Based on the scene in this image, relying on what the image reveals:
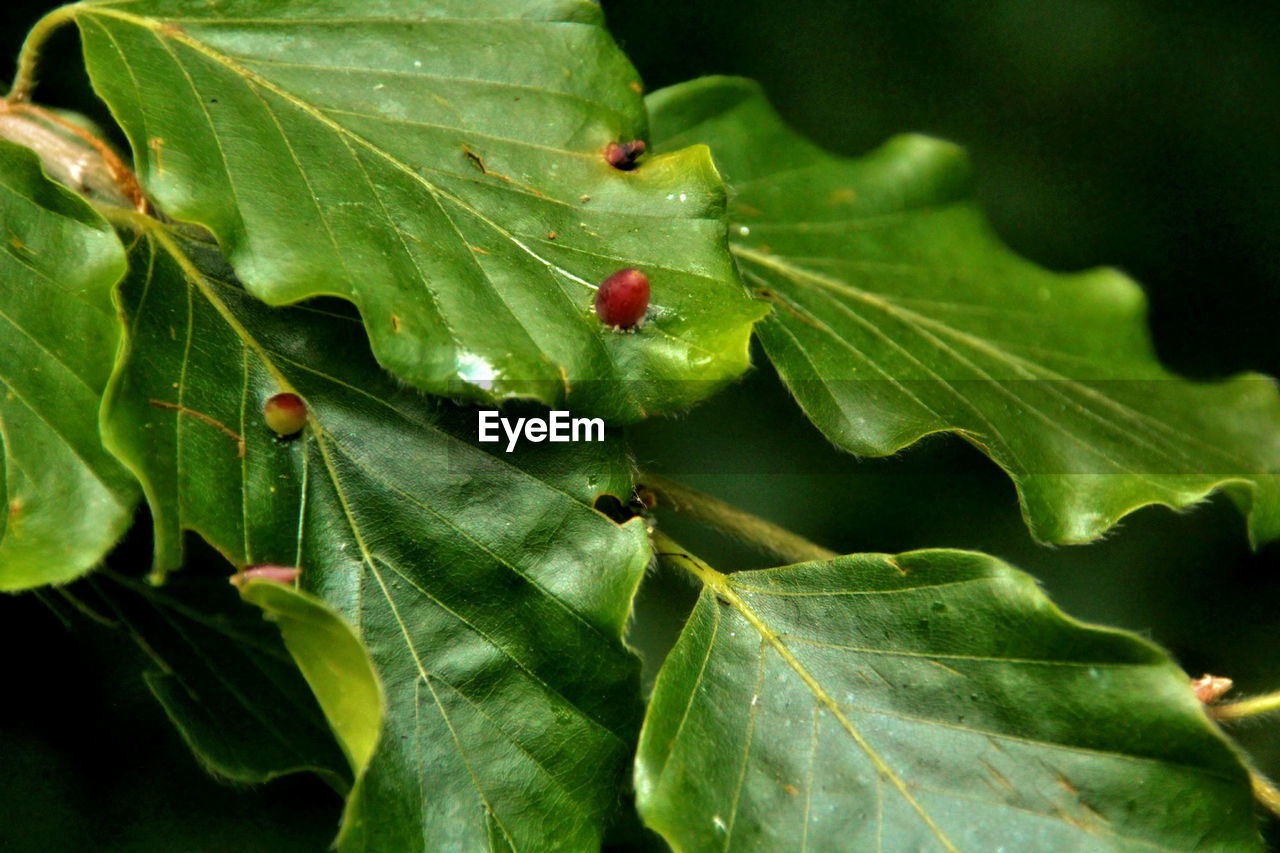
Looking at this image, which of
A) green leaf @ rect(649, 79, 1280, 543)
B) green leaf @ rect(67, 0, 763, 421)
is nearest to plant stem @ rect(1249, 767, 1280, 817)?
green leaf @ rect(649, 79, 1280, 543)

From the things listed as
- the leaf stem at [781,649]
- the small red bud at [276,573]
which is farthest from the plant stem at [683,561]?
the small red bud at [276,573]

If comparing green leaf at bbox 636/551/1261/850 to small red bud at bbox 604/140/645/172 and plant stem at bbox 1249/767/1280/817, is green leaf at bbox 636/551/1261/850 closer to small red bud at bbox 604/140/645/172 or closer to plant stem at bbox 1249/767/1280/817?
plant stem at bbox 1249/767/1280/817

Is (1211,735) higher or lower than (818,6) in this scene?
lower

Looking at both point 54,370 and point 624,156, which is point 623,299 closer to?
point 624,156

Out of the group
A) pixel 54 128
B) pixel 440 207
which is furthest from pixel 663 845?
pixel 54 128

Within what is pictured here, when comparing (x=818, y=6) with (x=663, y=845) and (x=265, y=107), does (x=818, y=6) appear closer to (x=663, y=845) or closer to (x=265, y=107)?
(x=265, y=107)

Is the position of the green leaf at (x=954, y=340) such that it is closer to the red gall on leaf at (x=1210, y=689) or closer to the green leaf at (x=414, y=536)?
the red gall on leaf at (x=1210, y=689)
